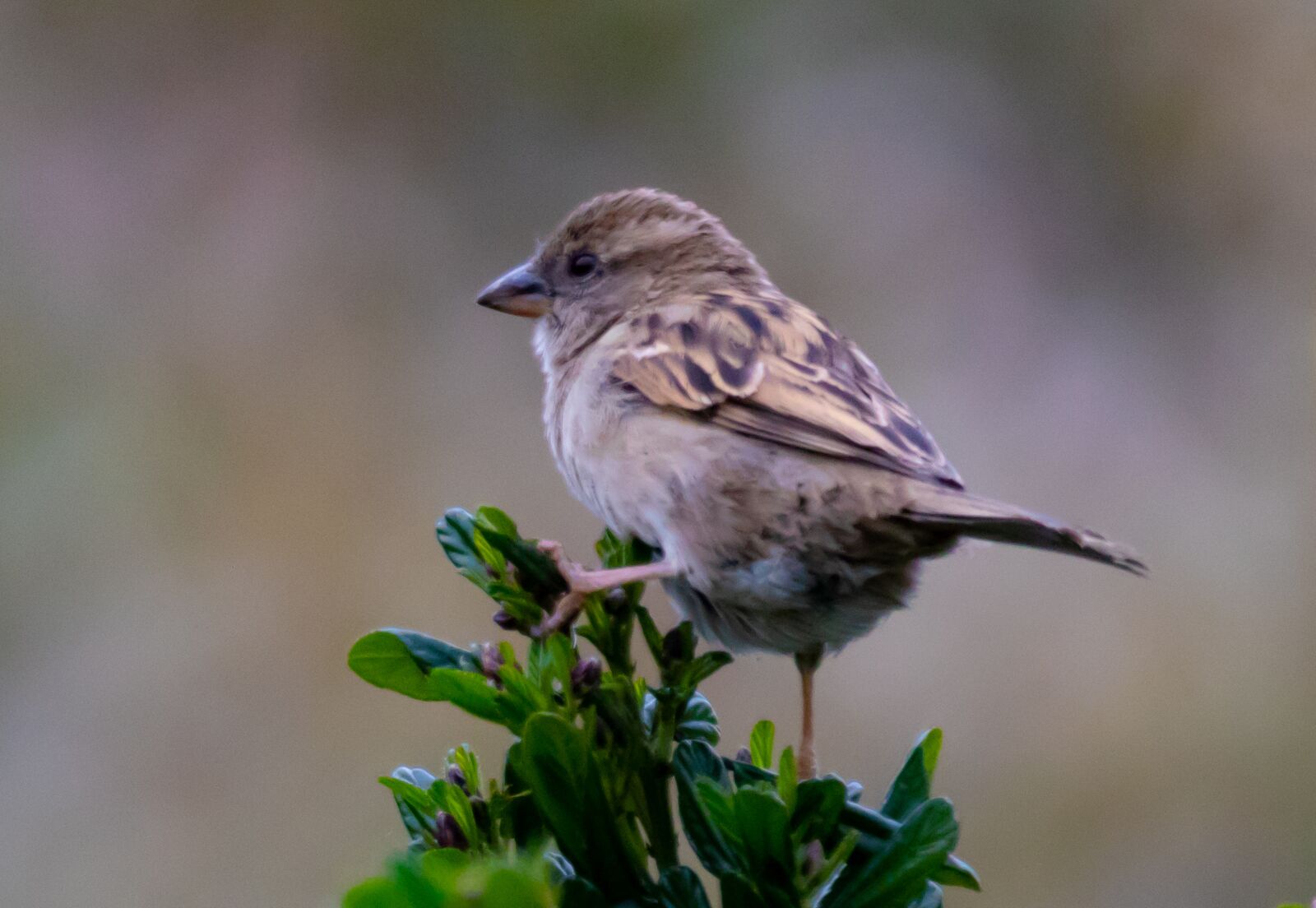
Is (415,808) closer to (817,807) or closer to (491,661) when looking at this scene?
(491,661)

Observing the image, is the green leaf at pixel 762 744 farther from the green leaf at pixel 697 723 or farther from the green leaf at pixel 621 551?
the green leaf at pixel 621 551

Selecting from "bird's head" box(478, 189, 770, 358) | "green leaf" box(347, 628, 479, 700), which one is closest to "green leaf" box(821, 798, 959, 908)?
"green leaf" box(347, 628, 479, 700)

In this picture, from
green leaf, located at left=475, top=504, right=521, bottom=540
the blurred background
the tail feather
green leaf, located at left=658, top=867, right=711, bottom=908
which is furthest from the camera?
the blurred background

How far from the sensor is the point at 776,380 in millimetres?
2389

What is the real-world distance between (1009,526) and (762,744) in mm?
476

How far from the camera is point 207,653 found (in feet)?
14.2

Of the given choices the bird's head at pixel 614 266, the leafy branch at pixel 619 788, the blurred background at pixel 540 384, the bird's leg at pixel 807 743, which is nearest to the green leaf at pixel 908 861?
the leafy branch at pixel 619 788

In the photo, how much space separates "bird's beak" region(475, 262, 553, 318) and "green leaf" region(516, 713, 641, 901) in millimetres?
1800

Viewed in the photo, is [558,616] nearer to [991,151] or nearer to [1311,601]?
[1311,601]

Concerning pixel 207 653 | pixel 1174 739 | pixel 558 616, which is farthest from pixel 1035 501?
pixel 558 616

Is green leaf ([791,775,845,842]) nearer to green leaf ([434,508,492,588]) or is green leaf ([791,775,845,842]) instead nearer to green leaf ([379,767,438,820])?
green leaf ([379,767,438,820])

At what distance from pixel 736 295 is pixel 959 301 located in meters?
2.09

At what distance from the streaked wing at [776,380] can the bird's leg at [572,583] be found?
46cm

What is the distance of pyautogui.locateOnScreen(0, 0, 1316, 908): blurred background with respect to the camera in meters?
4.11
